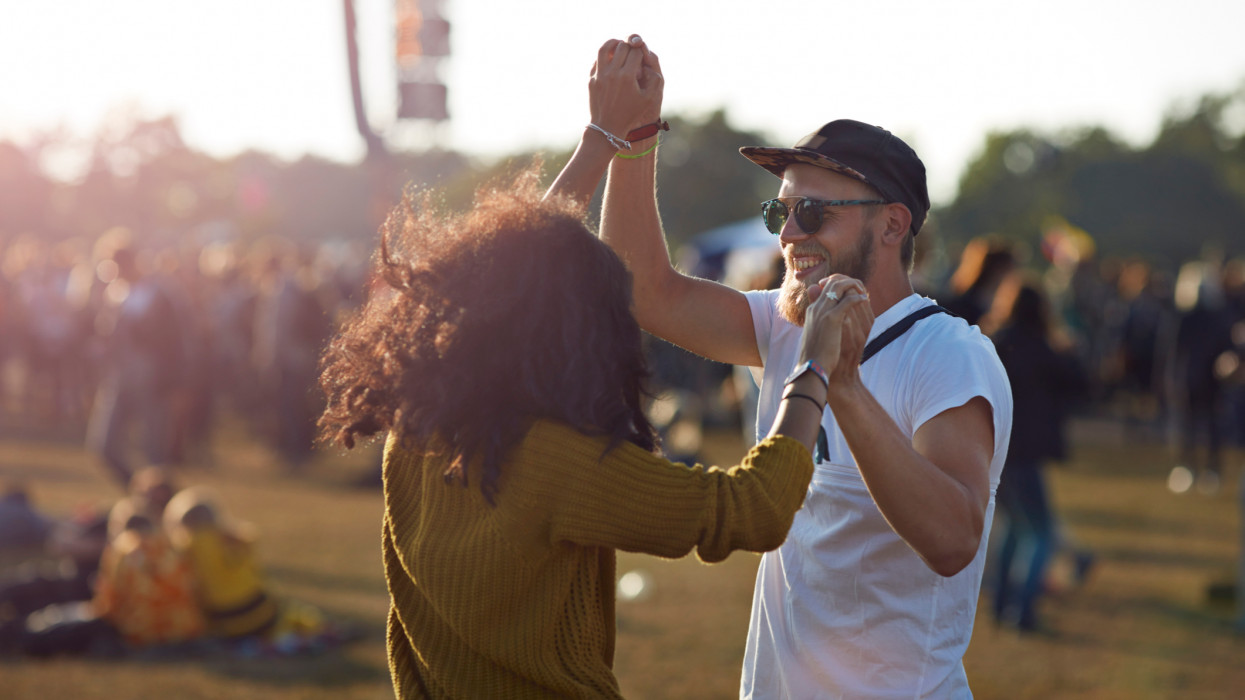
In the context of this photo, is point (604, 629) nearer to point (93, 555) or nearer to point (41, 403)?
point (93, 555)

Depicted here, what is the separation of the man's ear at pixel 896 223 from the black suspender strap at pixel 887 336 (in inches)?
7.3

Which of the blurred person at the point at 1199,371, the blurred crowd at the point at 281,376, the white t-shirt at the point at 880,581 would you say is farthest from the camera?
the blurred person at the point at 1199,371

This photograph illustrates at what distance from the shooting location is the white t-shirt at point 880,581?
229 cm

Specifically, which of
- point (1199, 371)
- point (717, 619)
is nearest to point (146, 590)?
point (717, 619)

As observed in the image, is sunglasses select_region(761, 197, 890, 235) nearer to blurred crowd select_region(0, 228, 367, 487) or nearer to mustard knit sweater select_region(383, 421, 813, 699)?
mustard knit sweater select_region(383, 421, 813, 699)

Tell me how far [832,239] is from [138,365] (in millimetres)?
8802

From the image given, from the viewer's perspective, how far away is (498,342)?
6.55 feet

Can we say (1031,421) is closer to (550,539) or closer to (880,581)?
(880,581)

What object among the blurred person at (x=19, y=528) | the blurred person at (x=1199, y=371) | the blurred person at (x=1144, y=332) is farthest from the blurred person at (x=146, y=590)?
the blurred person at (x=1144, y=332)

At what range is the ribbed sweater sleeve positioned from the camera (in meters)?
1.90

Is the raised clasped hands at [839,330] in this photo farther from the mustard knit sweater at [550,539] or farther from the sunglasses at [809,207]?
the sunglasses at [809,207]

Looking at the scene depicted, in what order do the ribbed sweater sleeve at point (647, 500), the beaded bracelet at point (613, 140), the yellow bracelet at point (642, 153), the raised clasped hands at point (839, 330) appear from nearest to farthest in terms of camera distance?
Result: 1. the ribbed sweater sleeve at point (647, 500)
2. the raised clasped hands at point (839, 330)
3. the beaded bracelet at point (613, 140)
4. the yellow bracelet at point (642, 153)

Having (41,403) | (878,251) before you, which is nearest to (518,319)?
(878,251)

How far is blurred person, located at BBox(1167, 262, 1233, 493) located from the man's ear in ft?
33.1
